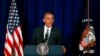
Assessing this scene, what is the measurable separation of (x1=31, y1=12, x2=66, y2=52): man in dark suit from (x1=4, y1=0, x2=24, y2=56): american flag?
2.17 feet

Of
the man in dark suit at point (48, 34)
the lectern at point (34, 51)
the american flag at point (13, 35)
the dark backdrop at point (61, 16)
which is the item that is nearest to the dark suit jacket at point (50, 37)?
the man in dark suit at point (48, 34)

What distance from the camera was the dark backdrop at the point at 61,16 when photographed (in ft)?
16.9

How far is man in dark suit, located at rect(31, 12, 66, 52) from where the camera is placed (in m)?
3.92

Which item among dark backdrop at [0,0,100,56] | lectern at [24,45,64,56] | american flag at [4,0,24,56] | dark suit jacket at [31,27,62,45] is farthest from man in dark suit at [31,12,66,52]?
dark backdrop at [0,0,100,56]

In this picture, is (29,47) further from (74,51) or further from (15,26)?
(74,51)

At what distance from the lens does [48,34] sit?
4.06 m

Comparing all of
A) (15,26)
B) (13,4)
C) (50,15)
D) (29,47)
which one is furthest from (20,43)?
(29,47)

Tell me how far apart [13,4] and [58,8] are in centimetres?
97

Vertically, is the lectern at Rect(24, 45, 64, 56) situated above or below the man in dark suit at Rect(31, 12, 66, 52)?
below

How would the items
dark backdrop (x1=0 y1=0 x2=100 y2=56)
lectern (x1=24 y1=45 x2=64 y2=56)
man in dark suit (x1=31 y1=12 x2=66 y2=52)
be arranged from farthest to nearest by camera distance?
dark backdrop (x1=0 y1=0 x2=100 y2=56), man in dark suit (x1=31 y1=12 x2=66 y2=52), lectern (x1=24 y1=45 x2=64 y2=56)

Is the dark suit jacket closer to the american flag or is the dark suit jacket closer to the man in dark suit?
the man in dark suit

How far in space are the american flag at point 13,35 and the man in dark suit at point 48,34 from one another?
2.17 ft

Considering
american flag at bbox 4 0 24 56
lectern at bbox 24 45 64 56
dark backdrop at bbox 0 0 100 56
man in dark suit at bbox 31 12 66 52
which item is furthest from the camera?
dark backdrop at bbox 0 0 100 56

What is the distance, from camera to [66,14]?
528 cm
